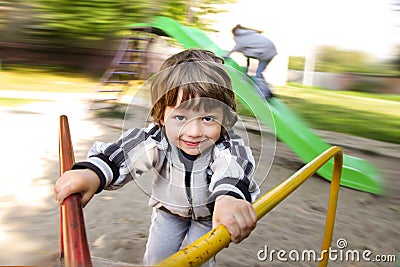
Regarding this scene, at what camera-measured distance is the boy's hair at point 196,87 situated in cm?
67

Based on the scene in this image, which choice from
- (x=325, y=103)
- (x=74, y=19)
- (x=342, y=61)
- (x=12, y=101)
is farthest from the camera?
(x=342, y=61)

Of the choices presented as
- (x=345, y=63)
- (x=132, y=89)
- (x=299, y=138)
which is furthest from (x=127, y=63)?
(x=345, y=63)

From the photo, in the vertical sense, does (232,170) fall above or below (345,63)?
above

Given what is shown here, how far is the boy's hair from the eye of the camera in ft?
2.20

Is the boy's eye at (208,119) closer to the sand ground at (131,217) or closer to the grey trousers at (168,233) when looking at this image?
the grey trousers at (168,233)

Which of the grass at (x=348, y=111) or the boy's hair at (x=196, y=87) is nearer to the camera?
the boy's hair at (x=196, y=87)

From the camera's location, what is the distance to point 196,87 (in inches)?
26.8

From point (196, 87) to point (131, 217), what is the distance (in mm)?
1943

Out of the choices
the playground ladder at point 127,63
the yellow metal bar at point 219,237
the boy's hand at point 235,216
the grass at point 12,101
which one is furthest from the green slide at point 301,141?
the boy's hand at point 235,216

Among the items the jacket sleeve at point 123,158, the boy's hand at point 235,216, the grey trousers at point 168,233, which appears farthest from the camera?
the grey trousers at point 168,233

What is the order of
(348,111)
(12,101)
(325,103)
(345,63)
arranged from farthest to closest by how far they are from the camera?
(345,63) < (325,103) < (348,111) < (12,101)

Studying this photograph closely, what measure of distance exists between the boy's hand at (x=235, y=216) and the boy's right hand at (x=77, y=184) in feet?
0.71

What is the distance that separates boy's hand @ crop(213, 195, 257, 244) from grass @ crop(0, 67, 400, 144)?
16.3 feet

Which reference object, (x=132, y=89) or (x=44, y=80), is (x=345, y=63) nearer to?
(x=44, y=80)
